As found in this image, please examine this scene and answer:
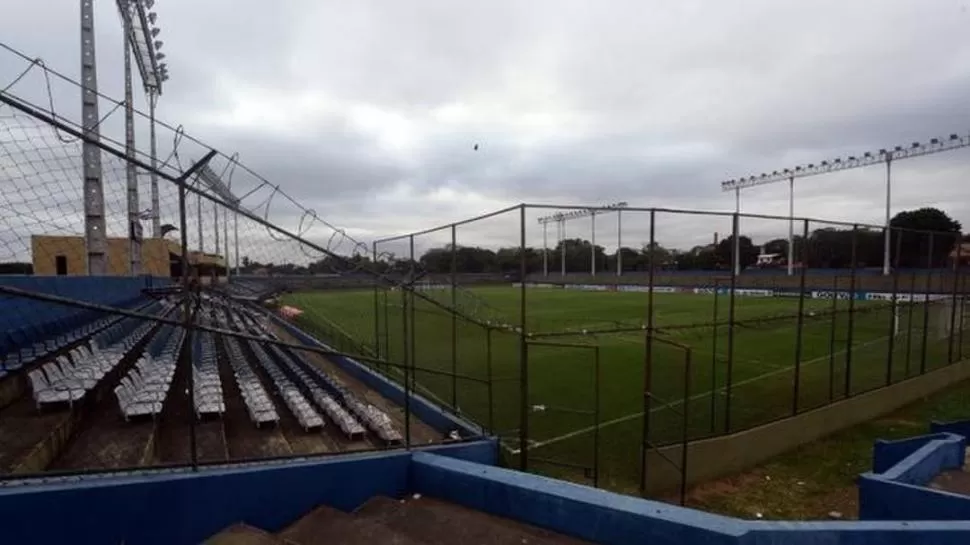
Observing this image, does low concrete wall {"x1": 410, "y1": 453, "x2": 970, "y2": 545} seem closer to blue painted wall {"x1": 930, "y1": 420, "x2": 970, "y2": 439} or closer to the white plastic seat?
the white plastic seat

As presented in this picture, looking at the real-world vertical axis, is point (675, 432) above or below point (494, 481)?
below

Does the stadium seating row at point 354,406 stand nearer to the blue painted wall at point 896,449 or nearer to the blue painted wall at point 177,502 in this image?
the blue painted wall at point 177,502

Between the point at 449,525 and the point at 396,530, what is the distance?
34 cm

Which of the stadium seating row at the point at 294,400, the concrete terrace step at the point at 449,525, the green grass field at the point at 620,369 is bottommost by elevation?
the green grass field at the point at 620,369

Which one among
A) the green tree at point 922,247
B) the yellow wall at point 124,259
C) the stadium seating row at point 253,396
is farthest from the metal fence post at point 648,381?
the yellow wall at point 124,259

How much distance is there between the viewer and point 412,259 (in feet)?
34.8

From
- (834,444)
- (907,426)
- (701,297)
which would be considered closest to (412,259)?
(834,444)

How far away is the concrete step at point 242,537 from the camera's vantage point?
2.91 meters

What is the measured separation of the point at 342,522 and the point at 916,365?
57.1 ft

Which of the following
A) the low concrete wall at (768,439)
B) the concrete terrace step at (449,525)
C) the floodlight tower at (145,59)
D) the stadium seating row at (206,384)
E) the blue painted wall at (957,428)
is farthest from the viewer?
the floodlight tower at (145,59)

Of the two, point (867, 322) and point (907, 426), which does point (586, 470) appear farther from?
point (867, 322)

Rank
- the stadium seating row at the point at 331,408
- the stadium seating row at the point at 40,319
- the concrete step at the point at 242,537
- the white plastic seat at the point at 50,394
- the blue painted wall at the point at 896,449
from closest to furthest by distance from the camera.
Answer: the concrete step at the point at 242,537 → the white plastic seat at the point at 50,394 → the stadium seating row at the point at 40,319 → the stadium seating row at the point at 331,408 → the blue painted wall at the point at 896,449

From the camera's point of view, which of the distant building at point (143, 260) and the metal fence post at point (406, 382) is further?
the distant building at point (143, 260)

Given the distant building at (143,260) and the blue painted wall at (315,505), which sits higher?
the distant building at (143,260)
